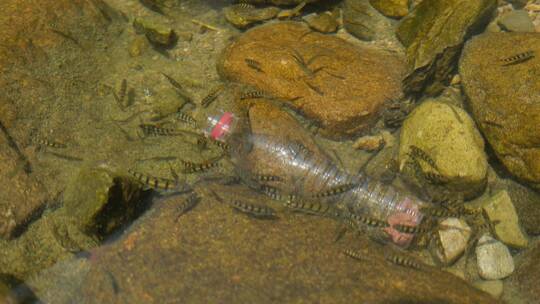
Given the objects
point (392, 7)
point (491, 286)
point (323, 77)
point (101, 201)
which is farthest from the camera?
point (392, 7)

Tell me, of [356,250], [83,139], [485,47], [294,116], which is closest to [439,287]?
[356,250]

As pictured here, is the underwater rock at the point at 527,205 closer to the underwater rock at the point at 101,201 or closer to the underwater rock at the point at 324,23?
the underwater rock at the point at 324,23

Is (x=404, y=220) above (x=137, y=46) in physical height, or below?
below

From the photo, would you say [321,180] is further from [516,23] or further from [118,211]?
[516,23]

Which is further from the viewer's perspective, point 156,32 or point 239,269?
point 156,32

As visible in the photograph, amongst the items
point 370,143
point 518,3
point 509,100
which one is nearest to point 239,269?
point 370,143

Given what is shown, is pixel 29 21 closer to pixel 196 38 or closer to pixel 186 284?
pixel 196 38

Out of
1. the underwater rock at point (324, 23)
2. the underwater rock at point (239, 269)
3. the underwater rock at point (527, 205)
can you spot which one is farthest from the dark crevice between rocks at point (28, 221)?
the underwater rock at point (527, 205)
